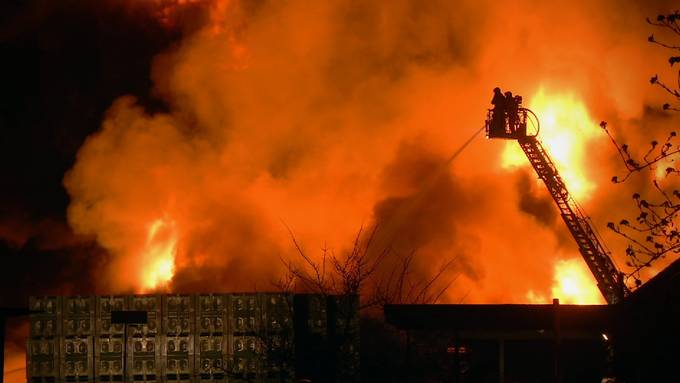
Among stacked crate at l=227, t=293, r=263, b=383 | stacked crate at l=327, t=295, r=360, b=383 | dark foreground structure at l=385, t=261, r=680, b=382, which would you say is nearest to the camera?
dark foreground structure at l=385, t=261, r=680, b=382

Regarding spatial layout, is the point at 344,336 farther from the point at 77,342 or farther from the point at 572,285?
the point at 572,285

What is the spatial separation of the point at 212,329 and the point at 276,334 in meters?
1.42

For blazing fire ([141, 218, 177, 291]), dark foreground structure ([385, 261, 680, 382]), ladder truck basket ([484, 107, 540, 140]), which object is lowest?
dark foreground structure ([385, 261, 680, 382])

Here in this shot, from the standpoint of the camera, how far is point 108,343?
2170 centimetres

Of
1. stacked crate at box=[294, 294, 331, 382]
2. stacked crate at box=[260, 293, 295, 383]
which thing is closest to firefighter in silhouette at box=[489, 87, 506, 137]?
stacked crate at box=[294, 294, 331, 382]

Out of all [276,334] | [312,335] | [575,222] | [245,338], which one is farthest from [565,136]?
[245,338]

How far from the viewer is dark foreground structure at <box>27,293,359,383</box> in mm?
21516

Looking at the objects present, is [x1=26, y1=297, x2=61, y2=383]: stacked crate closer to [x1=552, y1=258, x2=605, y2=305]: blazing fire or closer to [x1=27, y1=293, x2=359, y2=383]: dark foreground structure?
[x1=27, y1=293, x2=359, y2=383]: dark foreground structure

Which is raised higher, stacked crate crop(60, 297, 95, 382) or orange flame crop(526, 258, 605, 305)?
orange flame crop(526, 258, 605, 305)

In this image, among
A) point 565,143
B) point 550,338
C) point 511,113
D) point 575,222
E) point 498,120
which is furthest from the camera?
point 565,143

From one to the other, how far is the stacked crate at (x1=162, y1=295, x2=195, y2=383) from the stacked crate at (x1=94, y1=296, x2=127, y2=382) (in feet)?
3.07

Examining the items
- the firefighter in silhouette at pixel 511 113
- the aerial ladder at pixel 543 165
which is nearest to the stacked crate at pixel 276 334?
the aerial ladder at pixel 543 165

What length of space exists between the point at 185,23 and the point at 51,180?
7912mm

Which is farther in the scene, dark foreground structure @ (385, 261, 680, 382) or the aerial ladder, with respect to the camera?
the aerial ladder
